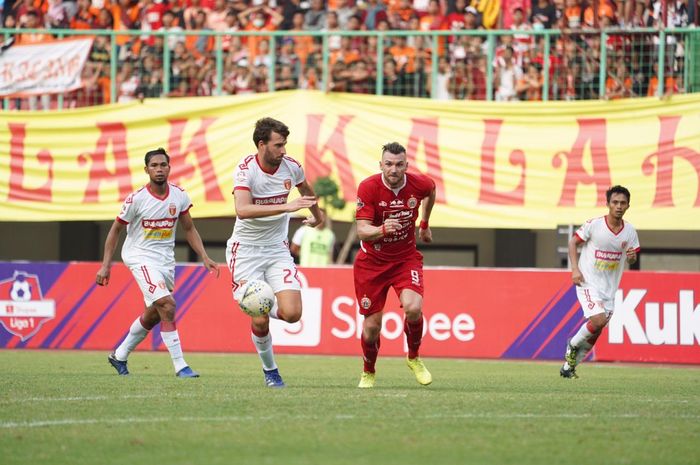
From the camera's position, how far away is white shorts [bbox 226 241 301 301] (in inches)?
449

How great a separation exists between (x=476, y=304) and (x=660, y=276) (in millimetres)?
2735

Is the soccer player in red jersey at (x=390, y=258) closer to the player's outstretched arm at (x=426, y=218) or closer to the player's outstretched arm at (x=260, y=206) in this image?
the player's outstretched arm at (x=426, y=218)

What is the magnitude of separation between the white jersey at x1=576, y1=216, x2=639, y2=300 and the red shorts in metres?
3.70

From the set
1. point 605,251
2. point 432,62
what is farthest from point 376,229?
point 432,62

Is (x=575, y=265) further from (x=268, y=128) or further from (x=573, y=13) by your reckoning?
(x=573, y=13)

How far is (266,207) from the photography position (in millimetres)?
10656

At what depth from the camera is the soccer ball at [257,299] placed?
36.1 feet

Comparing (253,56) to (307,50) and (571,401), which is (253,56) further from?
(571,401)

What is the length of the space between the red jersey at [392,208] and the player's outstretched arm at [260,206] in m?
0.52

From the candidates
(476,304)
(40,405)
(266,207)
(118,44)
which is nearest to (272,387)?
(266,207)

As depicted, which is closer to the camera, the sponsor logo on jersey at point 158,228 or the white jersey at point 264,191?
the white jersey at point 264,191

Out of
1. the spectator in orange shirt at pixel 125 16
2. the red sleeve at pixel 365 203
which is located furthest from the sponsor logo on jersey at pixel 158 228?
the spectator in orange shirt at pixel 125 16

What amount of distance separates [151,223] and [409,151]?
883 cm

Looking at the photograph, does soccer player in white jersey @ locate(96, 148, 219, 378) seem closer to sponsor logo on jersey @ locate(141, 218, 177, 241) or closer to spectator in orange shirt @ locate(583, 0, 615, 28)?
sponsor logo on jersey @ locate(141, 218, 177, 241)
